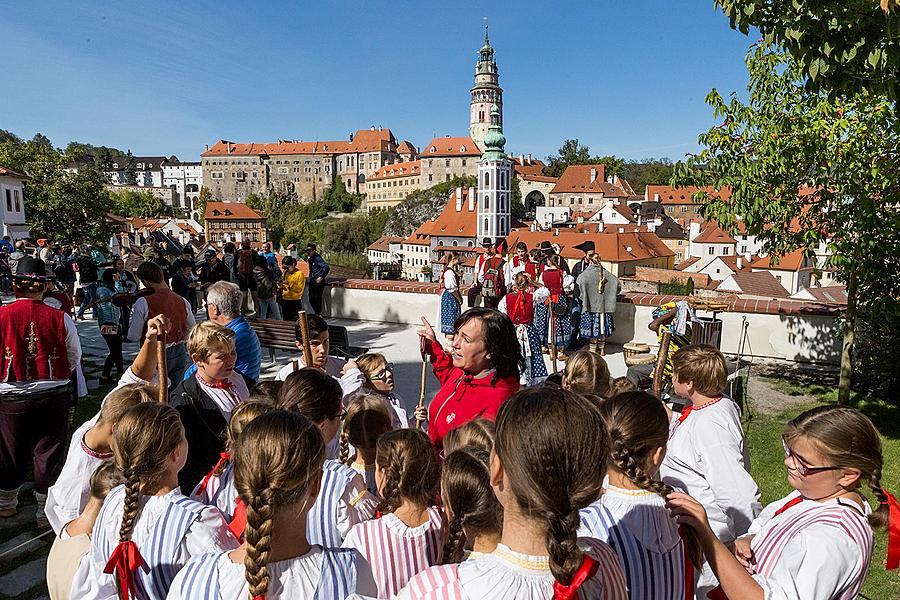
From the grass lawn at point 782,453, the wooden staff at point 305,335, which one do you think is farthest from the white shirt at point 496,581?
the grass lawn at point 782,453

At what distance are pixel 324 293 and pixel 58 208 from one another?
32.5 m

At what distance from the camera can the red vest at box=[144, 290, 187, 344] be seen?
5.58m

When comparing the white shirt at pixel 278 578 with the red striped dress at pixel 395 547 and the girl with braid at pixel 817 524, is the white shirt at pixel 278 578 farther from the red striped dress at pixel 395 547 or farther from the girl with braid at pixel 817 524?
the girl with braid at pixel 817 524

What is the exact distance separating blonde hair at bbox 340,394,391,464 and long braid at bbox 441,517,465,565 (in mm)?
1232

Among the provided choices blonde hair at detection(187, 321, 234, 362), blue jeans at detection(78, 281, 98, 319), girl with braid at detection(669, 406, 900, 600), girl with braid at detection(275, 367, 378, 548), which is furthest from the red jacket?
blue jeans at detection(78, 281, 98, 319)

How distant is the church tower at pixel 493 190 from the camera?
315ft

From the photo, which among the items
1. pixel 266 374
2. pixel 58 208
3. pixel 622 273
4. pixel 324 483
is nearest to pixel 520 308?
pixel 266 374

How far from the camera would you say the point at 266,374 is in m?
8.88

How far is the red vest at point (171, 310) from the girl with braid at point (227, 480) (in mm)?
3020

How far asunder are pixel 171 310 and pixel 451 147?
12377cm

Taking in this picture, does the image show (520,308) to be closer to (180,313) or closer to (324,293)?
(180,313)

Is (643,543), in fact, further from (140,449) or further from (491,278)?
(491,278)

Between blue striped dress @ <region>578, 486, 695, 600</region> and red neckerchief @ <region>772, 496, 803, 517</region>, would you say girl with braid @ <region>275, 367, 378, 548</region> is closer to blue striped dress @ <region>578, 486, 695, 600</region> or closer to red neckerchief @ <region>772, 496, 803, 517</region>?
blue striped dress @ <region>578, 486, 695, 600</region>

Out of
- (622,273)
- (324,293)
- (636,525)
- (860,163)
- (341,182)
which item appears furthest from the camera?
Result: (341,182)
